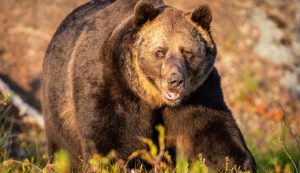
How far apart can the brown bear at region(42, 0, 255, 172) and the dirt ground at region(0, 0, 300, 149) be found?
5.42m

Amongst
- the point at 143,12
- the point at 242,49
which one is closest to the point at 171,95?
the point at 143,12

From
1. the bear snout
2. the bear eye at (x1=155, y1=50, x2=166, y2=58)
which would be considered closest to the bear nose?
the bear snout

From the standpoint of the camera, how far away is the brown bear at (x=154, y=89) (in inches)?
209

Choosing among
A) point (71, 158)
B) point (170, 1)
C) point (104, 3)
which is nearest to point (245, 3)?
point (170, 1)

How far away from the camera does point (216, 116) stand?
5.50 metres

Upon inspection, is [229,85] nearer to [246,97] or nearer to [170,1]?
[246,97]

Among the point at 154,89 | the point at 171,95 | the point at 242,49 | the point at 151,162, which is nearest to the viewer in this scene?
the point at 151,162

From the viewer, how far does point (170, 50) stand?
5.32 metres

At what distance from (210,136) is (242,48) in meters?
6.79

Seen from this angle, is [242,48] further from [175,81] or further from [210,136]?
[175,81]

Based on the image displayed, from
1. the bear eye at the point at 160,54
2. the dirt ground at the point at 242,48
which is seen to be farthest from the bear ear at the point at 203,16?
the dirt ground at the point at 242,48

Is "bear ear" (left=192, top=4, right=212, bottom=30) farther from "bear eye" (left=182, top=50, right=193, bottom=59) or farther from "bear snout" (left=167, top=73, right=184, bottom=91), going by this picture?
"bear snout" (left=167, top=73, right=184, bottom=91)

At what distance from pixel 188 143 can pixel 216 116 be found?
0.34m

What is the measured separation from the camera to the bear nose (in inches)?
200
